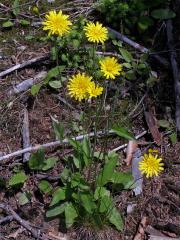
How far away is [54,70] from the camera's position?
3408 millimetres

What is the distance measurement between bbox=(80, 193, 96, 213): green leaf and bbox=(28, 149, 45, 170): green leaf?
1.24 feet

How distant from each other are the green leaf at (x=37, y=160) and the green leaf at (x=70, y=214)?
32cm

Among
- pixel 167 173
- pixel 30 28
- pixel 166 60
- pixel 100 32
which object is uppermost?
pixel 30 28

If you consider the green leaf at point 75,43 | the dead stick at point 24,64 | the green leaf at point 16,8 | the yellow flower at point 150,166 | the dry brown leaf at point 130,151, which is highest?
the green leaf at point 16,8

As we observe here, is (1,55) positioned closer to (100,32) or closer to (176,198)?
(100,32)

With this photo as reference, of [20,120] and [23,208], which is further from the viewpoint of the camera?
[20,120]

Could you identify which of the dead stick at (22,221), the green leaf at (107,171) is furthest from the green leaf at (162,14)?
the dead stick at (22,221)

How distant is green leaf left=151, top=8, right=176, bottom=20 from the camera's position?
145 inches

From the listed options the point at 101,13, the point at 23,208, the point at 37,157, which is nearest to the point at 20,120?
the point at 37,157

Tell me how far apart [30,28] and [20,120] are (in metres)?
A: 0.85

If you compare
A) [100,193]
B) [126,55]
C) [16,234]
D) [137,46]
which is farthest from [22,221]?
[137,46]

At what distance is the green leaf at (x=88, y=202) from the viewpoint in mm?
2693

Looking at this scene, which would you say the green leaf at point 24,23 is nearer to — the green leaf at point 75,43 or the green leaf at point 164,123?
the green leaf at point 75,43

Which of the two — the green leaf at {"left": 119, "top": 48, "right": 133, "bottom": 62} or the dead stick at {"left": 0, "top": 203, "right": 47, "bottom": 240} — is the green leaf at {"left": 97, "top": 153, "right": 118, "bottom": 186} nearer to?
the dead stick at {"left": 0, "top": 203, "right": 47, "bottom": 240}
